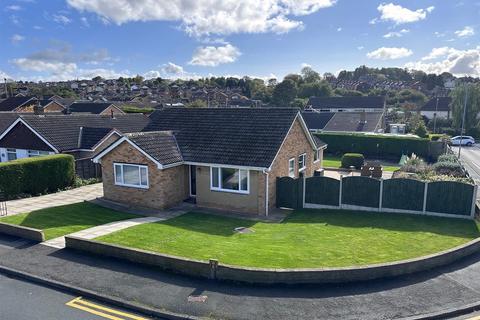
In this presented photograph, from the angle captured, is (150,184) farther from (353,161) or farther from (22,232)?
(353,161)

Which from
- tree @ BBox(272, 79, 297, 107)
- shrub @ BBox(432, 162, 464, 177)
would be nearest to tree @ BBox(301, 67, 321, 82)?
tree @ BBox(272, 79, 297, 107)

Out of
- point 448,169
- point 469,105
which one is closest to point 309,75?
point 469,105

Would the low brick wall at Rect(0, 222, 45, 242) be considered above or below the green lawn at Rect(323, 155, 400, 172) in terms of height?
above

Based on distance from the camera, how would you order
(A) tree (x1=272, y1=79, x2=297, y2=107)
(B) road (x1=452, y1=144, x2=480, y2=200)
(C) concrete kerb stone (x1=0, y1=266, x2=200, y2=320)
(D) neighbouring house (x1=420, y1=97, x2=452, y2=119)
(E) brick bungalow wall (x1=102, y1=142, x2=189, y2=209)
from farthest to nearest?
(A) tree (x1=272, y1=79, x2=297, y2=107) < (D) neighbouring house (x1=420, y1=97, x2=452, y2=119) < (B) road (x1=452, y1=144, x2=480, y2=200) < (E) brick bungalow wall (x1=102, y1=142, x2=189, y2=209) < (C) concrete kerb stone (x1=0, y1=266, x2=200, y2=320)

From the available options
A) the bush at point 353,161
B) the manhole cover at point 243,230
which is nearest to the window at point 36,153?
the manhole cover at point 243,230

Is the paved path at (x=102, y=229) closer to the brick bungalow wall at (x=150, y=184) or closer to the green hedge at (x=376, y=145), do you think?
the brick bungalow wall at (x=150, y=184)

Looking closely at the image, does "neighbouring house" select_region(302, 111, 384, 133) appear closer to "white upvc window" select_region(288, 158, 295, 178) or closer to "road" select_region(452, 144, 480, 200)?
"road" select_region(452, 144, 480, 200)

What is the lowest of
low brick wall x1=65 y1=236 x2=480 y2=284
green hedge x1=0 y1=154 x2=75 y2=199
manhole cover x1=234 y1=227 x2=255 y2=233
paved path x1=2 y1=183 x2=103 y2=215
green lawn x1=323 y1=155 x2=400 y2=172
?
green lawn x1=323 y1=155 x2=400 y2=172

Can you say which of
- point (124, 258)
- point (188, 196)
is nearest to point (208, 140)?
point (188, 196)
